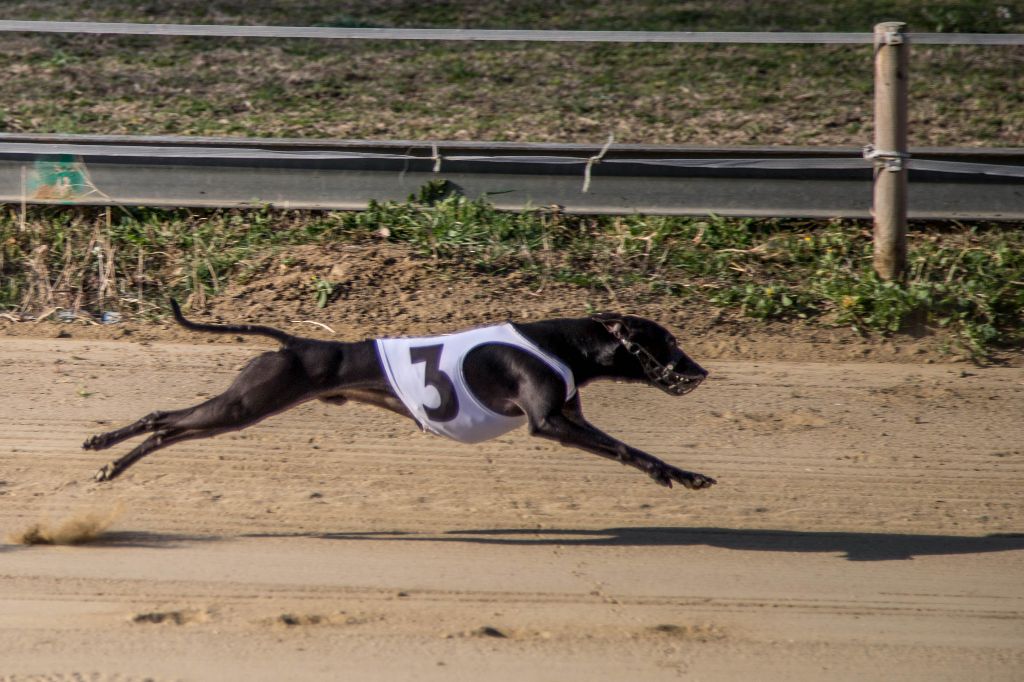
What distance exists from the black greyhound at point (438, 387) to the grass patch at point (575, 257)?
9.57 feet

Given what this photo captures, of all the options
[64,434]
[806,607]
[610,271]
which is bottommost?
[806,607]

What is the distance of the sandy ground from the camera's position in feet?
12.5

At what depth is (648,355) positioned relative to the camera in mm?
4961

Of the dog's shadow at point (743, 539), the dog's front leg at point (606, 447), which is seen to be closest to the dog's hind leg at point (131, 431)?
the dog's shadow at point (743, 539)

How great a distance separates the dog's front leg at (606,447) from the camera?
471 centimetres

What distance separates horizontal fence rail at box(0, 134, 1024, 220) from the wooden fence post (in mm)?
722

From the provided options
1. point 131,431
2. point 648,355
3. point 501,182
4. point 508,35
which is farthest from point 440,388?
point 508,35

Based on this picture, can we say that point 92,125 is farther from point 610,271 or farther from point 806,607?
point 806,607

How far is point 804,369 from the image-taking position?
7109mm

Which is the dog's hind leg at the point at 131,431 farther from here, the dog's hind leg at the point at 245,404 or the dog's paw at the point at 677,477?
the dog's paw at the point at 677,477

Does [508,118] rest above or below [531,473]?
above

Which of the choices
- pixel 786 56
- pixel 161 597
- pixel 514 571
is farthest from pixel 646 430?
pixel 786 56

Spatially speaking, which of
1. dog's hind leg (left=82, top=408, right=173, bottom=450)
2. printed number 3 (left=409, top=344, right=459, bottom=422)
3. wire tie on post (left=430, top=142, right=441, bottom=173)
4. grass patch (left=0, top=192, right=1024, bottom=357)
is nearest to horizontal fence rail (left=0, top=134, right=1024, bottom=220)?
wire tie on post (left=430, top=142, right=441, bottom=173)

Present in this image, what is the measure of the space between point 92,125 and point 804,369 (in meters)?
6.50
